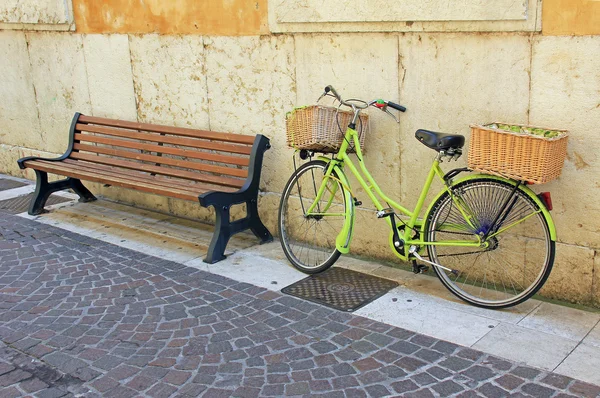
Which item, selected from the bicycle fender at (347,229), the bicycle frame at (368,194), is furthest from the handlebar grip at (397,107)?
the bicycle fender at (347,229)

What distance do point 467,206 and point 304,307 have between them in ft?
4.18

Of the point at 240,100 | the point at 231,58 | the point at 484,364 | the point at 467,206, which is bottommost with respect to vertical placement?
the point at 484,364

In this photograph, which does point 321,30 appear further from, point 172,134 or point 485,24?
point 172,134

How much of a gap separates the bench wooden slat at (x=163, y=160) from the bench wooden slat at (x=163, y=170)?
0.05m

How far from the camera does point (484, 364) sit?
3.69 metres

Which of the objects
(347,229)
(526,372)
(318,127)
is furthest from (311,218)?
(526,372)

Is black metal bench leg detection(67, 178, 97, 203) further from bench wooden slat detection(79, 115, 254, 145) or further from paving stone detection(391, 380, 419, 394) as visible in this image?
paving stone detection(391, 380, 419, 394)

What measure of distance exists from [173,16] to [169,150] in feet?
4.24

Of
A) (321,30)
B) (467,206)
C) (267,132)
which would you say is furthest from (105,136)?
(467,206)

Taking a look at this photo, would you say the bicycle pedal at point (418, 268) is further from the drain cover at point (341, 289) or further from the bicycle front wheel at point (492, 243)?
the drain cover at point (341, 289)

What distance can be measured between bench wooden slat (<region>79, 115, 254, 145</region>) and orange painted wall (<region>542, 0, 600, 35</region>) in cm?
258

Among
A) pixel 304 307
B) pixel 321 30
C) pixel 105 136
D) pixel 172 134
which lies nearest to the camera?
pixel 304 307

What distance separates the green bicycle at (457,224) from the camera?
14.0 ft

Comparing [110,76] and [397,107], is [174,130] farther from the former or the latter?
[397,107]
